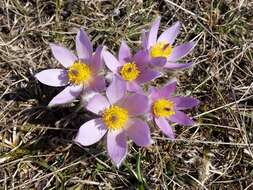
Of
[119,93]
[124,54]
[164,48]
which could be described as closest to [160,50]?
[164,48]

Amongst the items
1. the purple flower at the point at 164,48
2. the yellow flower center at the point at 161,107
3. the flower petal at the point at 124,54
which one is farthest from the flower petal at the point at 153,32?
the yellow flower center at the point at 161,107

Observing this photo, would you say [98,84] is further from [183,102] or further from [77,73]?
[183,102]

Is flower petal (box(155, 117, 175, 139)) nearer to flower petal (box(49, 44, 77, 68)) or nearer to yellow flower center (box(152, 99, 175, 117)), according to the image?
yellow flower center (box(152, 99, 175, 117))

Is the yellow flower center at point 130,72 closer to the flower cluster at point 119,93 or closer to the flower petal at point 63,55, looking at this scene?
the flower cluster at point 119,93

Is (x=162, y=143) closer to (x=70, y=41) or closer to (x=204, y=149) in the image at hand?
(x=204, y=149)

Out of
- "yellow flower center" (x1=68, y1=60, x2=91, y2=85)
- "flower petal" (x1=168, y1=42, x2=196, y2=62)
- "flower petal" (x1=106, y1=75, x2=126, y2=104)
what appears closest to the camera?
"flower petal" (x1=106, y1=75, x2=126, y2=104)

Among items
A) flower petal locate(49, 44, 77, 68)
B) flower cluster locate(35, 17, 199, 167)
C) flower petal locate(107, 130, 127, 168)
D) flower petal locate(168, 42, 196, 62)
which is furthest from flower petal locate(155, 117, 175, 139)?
flower petal locate(49, 44, 77, 68)
